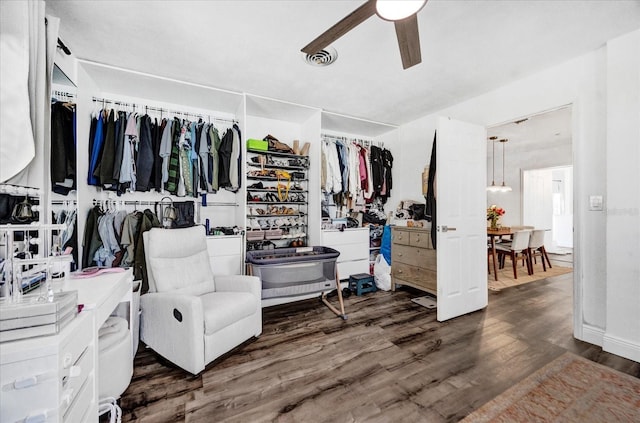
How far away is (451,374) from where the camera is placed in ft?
6.07

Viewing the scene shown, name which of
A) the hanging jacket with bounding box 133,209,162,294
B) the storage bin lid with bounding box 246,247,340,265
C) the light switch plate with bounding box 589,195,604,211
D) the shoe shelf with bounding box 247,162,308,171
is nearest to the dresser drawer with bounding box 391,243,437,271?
the storage bin lid with bounding box 246,247,340,265

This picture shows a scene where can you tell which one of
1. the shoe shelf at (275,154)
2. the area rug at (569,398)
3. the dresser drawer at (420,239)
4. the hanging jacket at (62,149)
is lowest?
the area rug at (569,398)

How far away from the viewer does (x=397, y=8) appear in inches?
52.1

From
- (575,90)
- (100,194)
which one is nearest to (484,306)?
(575,90)

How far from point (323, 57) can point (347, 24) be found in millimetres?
949

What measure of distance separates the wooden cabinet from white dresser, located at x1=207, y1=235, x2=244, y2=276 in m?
2.04

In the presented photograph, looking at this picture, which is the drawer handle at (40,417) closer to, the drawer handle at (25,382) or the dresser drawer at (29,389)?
the dresser drawer at (29,389)

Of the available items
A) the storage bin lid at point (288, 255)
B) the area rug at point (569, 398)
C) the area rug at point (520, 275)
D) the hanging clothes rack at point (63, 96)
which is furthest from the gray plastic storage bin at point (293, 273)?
the area rug at point (520, 275)

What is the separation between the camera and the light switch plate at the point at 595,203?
2.25 m

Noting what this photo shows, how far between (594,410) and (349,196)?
300cm

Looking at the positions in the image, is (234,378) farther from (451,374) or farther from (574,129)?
(574,129)

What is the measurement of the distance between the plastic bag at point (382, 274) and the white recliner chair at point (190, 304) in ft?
6.34

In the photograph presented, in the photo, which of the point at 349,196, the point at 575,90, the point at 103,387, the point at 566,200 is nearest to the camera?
the point at 103,387

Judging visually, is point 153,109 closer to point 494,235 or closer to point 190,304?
point 190,304
